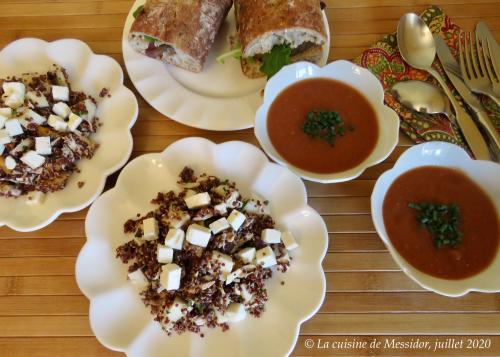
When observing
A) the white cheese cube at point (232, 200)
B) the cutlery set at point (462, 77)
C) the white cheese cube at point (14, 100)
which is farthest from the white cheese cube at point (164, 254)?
the cutlery set at point (462, 77)

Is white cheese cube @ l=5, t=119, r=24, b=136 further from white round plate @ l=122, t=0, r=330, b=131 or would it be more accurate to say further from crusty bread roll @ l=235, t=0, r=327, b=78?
crusty bread roll @ l=235, t=0, r=327, b=78

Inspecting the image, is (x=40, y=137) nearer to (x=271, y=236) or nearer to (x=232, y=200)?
(x=232, y=200)

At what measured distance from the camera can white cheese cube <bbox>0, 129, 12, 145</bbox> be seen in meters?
1.82

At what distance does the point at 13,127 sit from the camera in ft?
5.99

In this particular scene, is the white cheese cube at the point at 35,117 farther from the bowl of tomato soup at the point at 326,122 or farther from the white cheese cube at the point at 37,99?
the bowl of tomato soup at the point at 326,122

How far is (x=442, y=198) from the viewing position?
1694 mm

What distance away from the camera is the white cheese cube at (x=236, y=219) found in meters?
1.64

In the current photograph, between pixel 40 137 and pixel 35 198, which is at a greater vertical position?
pixel 40 137

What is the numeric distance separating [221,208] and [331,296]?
0.66 metres

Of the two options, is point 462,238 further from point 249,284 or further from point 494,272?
point 249,284

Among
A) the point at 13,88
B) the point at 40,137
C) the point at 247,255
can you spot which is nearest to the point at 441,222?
the point at 247,255

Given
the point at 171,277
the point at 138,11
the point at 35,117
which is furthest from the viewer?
the point at 138,11

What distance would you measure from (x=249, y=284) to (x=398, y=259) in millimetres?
620

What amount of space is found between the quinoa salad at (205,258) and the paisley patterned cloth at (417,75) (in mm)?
907
